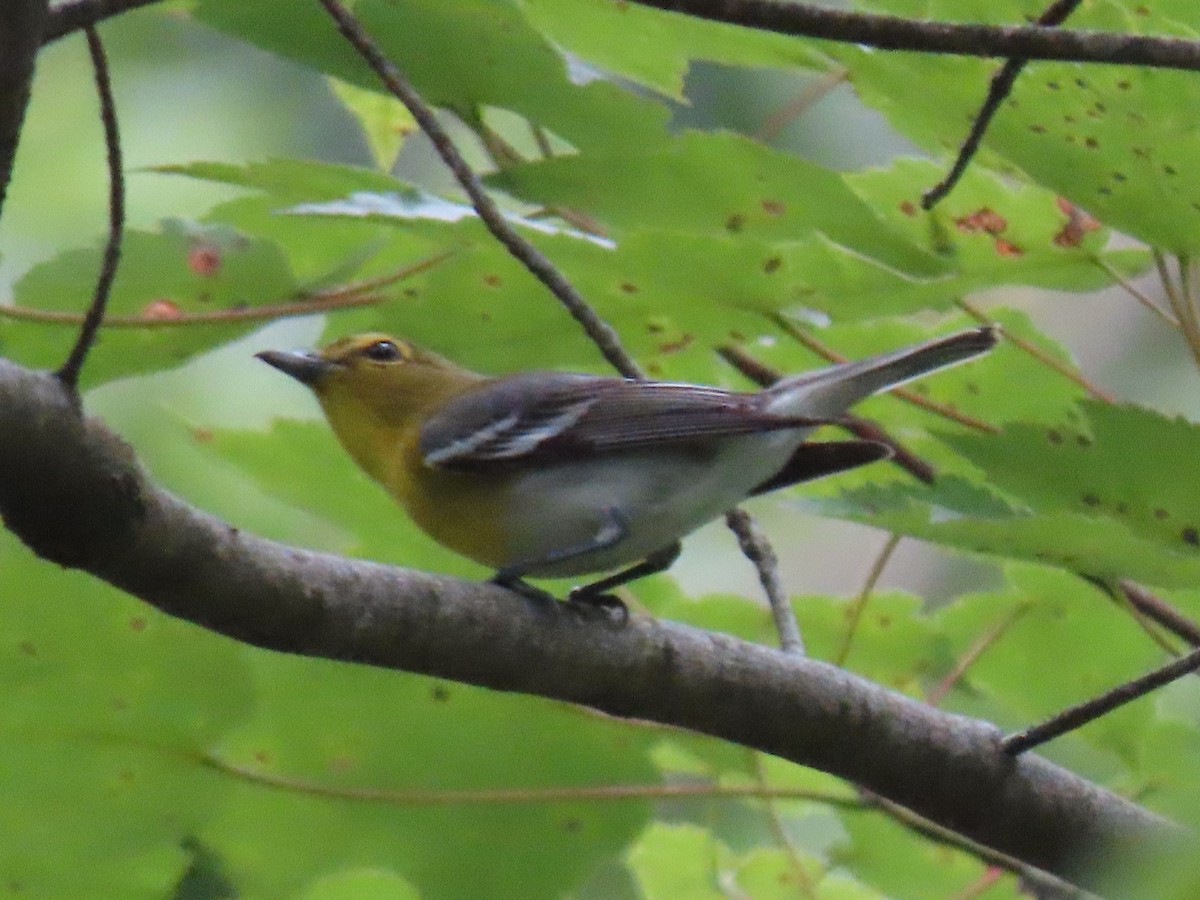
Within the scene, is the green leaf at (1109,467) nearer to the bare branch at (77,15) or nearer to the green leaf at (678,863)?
the bare branch at (77,15)

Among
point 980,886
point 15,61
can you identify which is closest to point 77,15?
point 15,61

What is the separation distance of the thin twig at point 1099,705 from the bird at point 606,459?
0.47 m

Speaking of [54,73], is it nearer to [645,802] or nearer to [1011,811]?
[645,802]

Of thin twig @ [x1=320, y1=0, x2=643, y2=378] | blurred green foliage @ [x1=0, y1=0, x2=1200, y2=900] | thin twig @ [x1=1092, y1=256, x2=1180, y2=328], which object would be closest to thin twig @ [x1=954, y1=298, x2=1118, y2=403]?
blurred green foliage @ [x1=0, y1=0, x2=1200, y2=900]

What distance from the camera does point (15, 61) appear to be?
109 cm

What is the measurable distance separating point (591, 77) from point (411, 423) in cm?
91

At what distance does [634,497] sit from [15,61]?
55.6 inches

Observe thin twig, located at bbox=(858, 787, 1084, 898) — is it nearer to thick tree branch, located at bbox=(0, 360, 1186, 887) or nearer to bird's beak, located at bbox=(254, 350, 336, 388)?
thick tree branch, located at bbox=(0, 360, 1186, 887)

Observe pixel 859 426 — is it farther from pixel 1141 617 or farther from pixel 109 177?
pixel 109 177

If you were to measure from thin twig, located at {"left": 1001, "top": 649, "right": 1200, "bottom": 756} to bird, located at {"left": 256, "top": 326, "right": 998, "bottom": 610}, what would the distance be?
0.47 m

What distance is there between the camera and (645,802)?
7.07ft

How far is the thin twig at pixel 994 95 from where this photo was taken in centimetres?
165

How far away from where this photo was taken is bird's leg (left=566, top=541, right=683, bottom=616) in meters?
1.92

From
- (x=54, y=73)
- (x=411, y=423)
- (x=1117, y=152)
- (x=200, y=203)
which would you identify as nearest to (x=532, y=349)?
(x=411, y=423)
